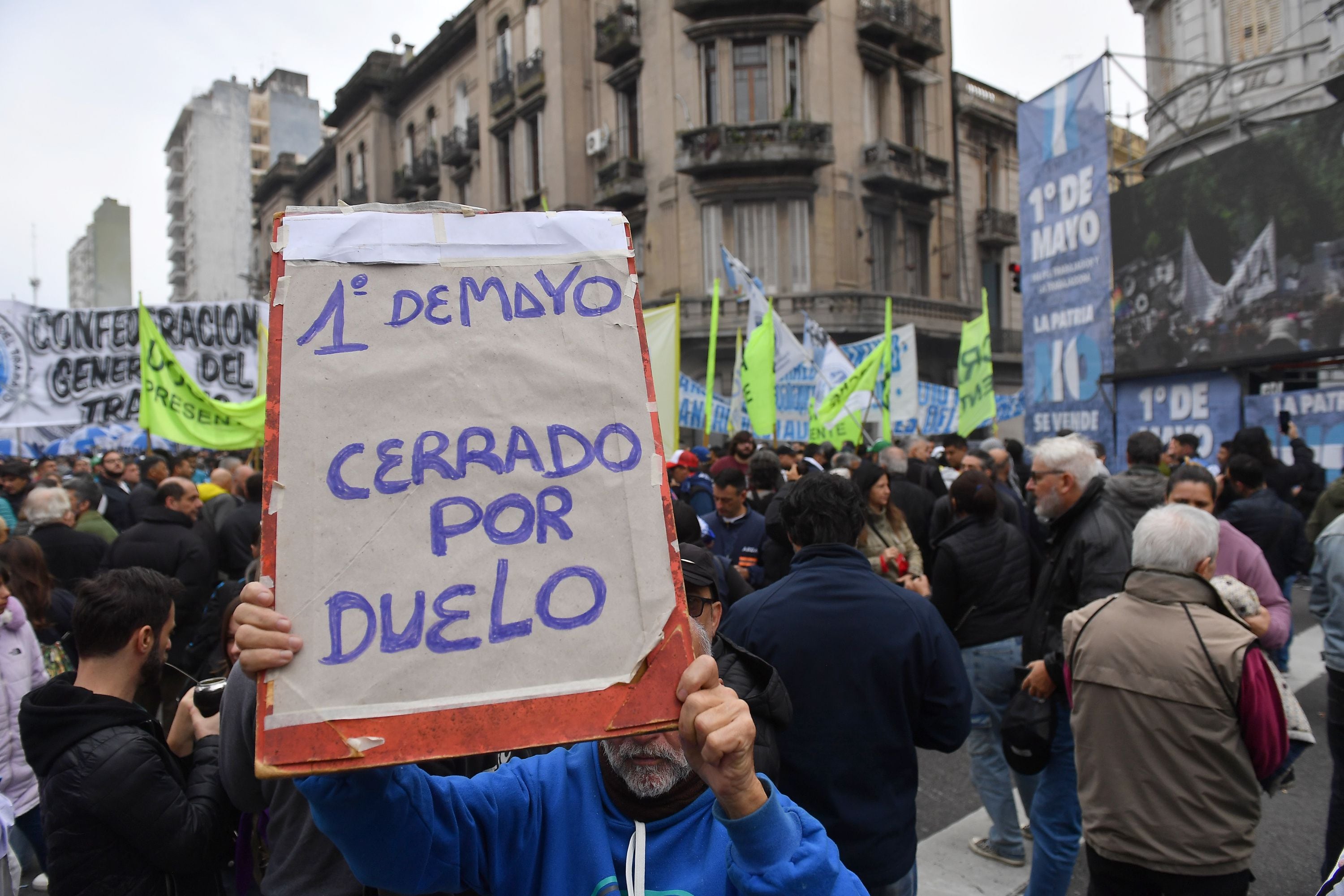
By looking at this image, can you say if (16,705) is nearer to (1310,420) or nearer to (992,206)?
(1310,420)

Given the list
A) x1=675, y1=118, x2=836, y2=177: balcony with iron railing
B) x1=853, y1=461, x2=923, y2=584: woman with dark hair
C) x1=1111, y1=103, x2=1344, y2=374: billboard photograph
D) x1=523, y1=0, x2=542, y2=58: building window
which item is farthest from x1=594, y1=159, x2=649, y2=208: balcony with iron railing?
x1=853, y1=461, x2=923, y2=584: woman with dark hair

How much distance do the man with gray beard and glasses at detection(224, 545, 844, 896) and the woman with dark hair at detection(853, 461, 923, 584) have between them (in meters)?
3.19

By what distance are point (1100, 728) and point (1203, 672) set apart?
1.19 feet

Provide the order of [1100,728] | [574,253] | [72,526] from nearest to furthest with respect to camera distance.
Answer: [574,253], [1100,728], [72,526]

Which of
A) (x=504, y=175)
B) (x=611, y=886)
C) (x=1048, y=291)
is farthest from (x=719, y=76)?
(x=611, y=886)

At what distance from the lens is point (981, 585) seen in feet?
13.4

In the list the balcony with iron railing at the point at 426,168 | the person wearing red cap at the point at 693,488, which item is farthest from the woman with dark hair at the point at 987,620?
the balcony with iron railing at the point at 426,168

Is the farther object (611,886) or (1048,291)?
(1048,291)

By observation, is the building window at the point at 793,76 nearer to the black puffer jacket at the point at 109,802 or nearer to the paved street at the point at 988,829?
the paved street at the point at 988,829

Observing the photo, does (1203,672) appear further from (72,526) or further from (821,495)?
(72,526)

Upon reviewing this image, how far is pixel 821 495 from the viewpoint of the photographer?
2.90 meters

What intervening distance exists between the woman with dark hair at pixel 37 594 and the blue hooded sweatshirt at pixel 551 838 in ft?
10.0

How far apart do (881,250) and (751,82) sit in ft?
18.2

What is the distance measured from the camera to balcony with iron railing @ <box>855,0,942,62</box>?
2194 cm
